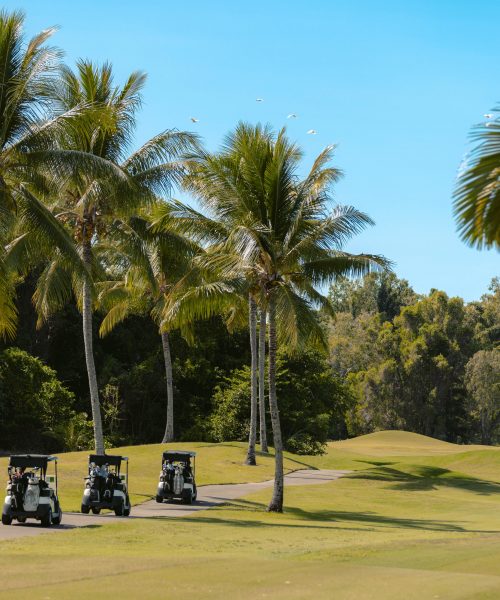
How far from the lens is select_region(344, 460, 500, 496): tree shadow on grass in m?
35.3

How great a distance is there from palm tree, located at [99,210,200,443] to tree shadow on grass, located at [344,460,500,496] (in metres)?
9.41

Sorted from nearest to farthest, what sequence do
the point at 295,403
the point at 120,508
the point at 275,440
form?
the point at 120,508, the point at 275,440, the point at 295,403

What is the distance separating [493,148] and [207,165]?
67.4ft

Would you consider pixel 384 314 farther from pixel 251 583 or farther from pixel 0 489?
pixel 251 583

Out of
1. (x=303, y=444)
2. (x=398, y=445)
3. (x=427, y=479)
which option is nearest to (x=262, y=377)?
(x=303, y=444)

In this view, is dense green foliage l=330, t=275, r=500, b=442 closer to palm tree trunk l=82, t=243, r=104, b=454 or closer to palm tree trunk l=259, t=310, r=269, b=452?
palm tree trunk l=259, t=310, r=269, b=452

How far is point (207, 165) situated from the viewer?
27641 millimetres

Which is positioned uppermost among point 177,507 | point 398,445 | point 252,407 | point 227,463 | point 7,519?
point 252,407

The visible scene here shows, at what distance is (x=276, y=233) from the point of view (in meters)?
25.2

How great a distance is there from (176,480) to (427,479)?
51.6 feet

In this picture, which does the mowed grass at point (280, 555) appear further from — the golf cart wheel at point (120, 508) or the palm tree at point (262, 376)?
the palm tree at point (262, 376)

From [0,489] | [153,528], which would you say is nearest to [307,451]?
[0,489]

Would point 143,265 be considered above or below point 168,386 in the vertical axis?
above

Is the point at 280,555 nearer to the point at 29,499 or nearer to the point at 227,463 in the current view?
the point at 29,499
